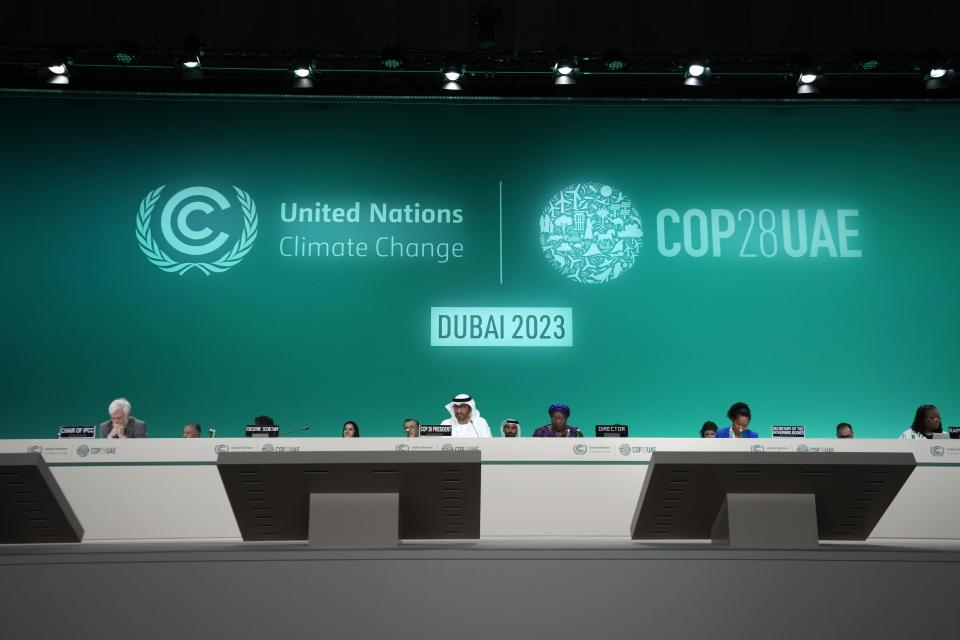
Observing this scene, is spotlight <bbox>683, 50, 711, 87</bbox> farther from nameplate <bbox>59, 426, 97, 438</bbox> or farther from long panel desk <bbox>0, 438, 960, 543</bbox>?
nameplate <bbox>59, 426, 97, 438</bbox>

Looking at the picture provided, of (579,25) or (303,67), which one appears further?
(579,25)

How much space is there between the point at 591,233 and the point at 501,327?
1492mm

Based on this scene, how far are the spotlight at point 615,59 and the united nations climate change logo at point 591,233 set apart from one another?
4.94 ft

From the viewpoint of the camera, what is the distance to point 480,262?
9.05m

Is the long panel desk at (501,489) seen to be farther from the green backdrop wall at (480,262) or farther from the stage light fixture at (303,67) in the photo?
the stage light fixture at (303,67)

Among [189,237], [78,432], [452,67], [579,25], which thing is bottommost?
[78,432]

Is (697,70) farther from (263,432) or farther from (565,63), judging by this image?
(263,432)

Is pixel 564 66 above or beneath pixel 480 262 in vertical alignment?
above

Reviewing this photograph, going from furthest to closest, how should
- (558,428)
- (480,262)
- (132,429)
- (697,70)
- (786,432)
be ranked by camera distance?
(480,262)
(697,70)
(132,429)
(558,428)
(786,432)

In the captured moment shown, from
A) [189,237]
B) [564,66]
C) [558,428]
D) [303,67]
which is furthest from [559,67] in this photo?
[189,237]

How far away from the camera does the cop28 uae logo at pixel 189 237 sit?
29.4 feet

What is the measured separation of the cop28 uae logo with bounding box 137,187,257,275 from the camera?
8.95 meters

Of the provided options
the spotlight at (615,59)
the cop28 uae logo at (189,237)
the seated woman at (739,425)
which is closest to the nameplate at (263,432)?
the cop28 uae logo at (189,237)

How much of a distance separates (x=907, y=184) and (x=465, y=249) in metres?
5.13
